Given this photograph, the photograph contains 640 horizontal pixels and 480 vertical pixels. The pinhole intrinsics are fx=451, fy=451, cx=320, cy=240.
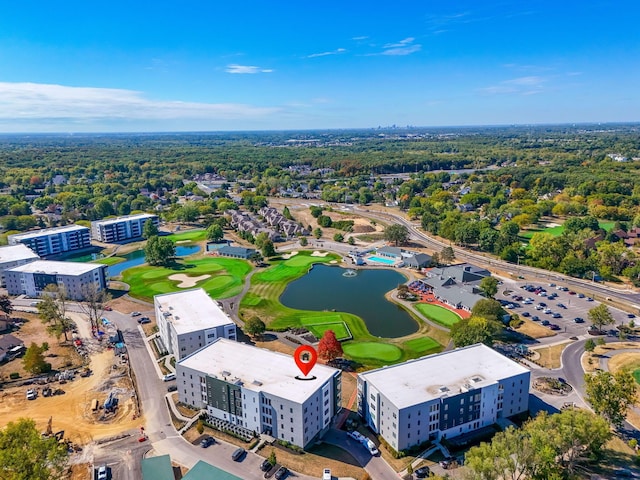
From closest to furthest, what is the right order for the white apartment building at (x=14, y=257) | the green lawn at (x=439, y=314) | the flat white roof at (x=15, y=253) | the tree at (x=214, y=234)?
the green lawn at (x=439, y=314) → the white apartment building at (x=14, y=257) → the flat white roof at (x=15, y=253) → the tree at (x=214, y=234)

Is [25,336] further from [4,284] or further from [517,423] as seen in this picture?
[517,423]

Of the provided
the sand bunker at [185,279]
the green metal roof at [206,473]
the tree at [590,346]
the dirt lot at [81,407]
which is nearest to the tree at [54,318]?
the dirt lot at [81,407]

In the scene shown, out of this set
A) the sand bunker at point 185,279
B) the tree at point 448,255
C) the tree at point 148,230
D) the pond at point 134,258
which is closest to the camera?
the sand bunker at point 185,279

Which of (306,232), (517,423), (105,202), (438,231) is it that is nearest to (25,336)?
(517,423)

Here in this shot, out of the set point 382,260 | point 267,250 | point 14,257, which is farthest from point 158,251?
point 382,260

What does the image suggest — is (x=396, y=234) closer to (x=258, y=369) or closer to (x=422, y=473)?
(x=258, y=369)

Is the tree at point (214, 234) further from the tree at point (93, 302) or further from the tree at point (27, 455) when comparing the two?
the tree at point (27, 455)

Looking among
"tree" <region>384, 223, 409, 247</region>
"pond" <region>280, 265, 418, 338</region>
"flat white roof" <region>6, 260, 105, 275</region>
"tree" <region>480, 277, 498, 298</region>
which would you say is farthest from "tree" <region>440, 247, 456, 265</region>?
"flat white roof" <region>6, 260, 105, 275</region>
